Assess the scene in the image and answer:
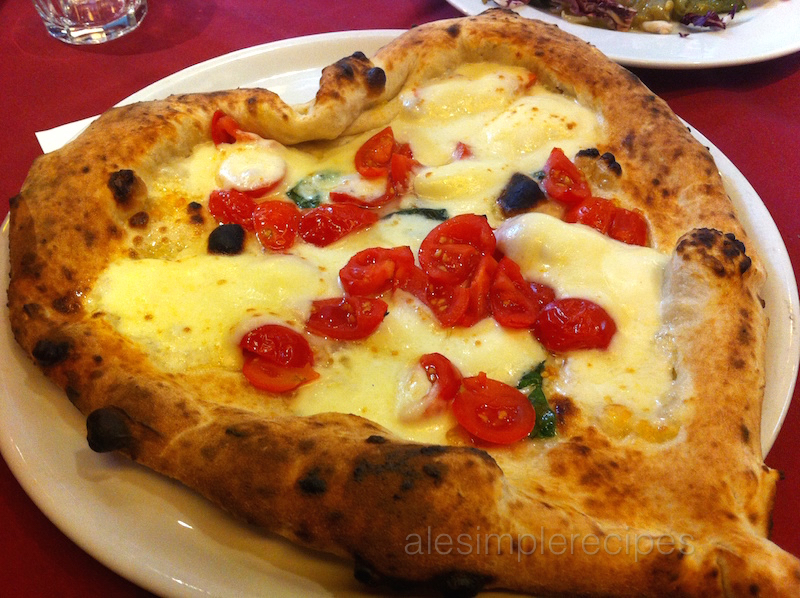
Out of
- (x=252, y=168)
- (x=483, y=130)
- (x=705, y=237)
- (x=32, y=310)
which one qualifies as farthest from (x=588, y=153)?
(x=32, y=310)

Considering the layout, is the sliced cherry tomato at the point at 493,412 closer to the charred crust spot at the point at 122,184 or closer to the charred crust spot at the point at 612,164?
the charred crust spot at the point at 612,164

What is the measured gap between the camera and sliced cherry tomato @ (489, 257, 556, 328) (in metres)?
2.73

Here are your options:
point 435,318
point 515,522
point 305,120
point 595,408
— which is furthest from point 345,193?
point 515,522

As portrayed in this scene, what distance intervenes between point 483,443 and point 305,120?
2009 mm

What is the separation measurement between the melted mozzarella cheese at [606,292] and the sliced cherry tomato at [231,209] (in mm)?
1215

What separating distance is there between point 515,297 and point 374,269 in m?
0.62

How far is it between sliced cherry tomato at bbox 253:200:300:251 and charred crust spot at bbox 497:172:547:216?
40.8 inches

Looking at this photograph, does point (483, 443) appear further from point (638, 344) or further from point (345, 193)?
point (345, 193)

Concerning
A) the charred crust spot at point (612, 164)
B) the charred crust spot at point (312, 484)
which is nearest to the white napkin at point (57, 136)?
the charred crust spot at point (312, 484)

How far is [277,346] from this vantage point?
252cm

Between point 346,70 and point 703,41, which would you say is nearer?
point 346,70

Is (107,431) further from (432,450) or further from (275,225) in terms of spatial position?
(275,225)

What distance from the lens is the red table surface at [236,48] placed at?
4266mm

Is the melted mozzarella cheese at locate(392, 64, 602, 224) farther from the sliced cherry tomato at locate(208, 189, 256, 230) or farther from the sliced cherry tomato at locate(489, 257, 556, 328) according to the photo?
the sliced cherry tomato at locate(208, 189, 256, 230)
